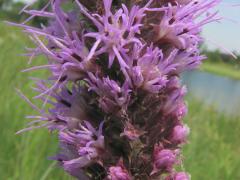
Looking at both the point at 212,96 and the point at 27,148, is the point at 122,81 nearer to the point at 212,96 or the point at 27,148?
the point at 27,148

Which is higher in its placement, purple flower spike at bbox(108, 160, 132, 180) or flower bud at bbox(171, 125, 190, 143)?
flower bud at bbox(171, 125, 190, 143)

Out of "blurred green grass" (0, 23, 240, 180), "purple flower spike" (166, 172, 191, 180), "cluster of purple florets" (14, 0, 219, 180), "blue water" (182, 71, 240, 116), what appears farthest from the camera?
"blue water" (182, 71, 240, 116)

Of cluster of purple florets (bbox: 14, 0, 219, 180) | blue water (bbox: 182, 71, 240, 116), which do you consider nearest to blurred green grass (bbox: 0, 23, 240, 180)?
blue water (bbox: 182, 71, 240, 116)

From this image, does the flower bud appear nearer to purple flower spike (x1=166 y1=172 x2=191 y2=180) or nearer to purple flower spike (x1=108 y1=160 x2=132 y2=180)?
purple flower spike (x1=166 y1=172 x2=191 y2=180)

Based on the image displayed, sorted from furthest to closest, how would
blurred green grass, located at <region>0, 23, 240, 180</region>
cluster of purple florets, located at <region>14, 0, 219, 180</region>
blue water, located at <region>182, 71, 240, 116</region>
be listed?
blue water, located at <region>182, 71, 240, 116</region>
blurred green grass, located at <region>0, 23, 240, 180</region>
cluster of purple florets, located at <region>14, 0, 219, 180</region>

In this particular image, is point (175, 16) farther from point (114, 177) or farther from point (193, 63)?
point (114, 177)

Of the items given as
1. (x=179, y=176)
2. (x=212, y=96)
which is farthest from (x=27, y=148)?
(x=212, y=96)

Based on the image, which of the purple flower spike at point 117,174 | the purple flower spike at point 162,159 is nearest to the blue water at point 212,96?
the purple flower spike at point 162,159

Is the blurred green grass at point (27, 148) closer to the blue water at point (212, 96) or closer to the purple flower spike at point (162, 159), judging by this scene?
the blue water at point (212, 96)

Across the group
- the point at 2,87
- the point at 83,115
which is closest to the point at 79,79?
the point at 83,115
